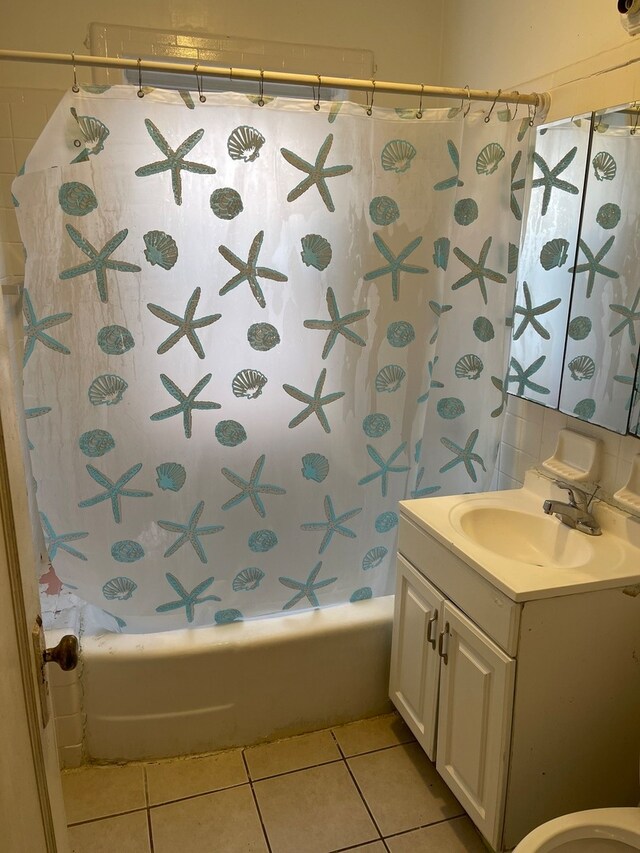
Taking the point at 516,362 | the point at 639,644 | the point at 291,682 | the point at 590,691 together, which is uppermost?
the point at 516,362

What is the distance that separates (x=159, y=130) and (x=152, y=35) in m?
0.71

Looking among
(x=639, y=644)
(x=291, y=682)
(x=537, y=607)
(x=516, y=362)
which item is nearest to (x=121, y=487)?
(x=291, y=682)

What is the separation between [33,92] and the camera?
159cm

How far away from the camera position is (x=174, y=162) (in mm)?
1637

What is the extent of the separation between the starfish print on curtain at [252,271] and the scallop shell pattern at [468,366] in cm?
64

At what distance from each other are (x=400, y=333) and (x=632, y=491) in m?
0.77

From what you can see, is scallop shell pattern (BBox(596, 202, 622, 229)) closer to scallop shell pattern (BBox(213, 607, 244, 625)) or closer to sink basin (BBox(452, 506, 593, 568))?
sink basin (BBox(452, 506, 593, 568))

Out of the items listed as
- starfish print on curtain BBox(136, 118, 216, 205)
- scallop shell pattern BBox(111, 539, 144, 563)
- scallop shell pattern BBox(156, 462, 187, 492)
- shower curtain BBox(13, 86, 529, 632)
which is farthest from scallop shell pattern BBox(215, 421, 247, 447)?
starfish print on curtain BBox(136, 118, 216, 205)

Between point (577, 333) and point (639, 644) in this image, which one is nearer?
point (639, 644)

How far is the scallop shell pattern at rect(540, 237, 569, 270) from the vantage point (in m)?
1.83

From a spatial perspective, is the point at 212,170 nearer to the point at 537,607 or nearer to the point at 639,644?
the point at 537,607

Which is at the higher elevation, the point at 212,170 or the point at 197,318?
the point at 212,170

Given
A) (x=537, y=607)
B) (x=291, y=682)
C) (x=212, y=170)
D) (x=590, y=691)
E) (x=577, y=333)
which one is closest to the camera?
(x=537, y=607)

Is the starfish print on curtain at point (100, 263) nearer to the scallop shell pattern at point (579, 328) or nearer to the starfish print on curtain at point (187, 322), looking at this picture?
the starfish print on curtain at point (187, 322)
